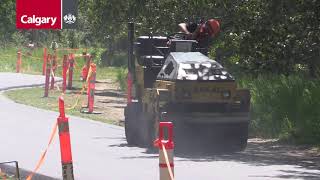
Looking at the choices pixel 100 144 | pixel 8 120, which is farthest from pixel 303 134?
pixel 8 120

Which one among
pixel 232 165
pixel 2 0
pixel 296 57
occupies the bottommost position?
pixel 232 165

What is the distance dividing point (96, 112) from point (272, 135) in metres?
6.65

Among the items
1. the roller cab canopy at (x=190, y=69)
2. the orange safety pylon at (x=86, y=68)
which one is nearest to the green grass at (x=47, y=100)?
the orange safety pylon at (x=86, y=68)

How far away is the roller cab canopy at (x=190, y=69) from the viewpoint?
48.5 ft

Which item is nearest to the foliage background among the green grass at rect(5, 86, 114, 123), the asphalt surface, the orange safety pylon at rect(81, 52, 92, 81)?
the asphalt surface

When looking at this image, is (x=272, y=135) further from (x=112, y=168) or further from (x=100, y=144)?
(x=112, y=168)

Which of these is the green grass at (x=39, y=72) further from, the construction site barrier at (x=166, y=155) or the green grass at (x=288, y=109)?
the construction site barrier at (x=166, y=155)

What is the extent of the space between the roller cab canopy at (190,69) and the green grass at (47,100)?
613cm

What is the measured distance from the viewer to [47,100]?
85.0 ft

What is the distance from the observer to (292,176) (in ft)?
39.3

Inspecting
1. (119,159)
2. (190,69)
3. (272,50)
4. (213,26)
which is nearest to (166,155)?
(119,159)

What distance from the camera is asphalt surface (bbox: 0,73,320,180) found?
39.5ft

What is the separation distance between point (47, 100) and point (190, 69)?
11.7 m

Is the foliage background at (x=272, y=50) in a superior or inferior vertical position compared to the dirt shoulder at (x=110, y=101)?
superior
